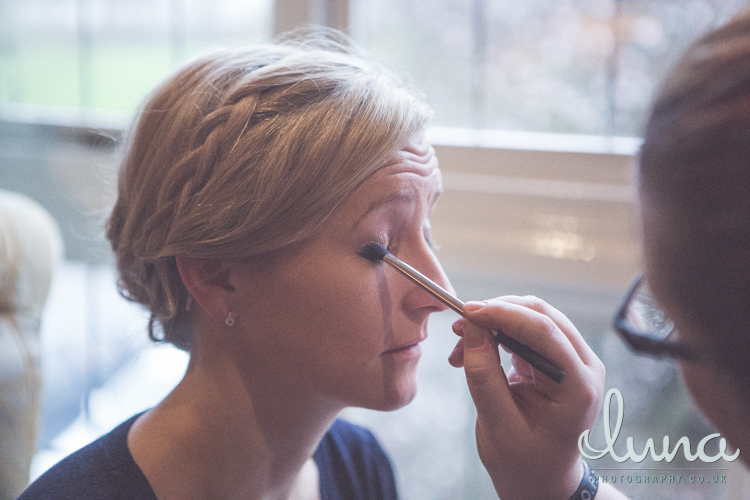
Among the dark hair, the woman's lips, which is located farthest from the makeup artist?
the woman's lips

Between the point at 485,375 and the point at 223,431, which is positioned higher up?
the point at 485,375

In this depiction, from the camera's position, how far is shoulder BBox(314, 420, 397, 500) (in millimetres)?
854

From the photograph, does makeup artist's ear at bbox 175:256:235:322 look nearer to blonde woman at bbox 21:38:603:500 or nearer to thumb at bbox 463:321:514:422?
blonde woman at bbox 21:38:603:500

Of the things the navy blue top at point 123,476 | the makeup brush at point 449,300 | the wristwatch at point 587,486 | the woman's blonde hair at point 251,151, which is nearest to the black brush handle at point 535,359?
the makeup brush at point 449,300

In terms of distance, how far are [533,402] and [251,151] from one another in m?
0.36

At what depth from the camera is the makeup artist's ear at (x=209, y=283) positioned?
0.67 meters

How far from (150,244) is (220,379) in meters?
0.17

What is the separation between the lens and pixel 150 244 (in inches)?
27.0

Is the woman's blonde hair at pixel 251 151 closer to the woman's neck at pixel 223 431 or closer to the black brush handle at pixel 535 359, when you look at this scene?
the woman's neck at pixel 223 431

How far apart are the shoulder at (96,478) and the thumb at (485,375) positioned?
0.38 m

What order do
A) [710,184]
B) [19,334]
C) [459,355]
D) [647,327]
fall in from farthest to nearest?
[19,334] < [459,355] < [647,327] < [710,184]

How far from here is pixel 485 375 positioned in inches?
21.0

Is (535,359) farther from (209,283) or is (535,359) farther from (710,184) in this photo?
(209,283)

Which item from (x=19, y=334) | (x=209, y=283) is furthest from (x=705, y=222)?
(x=19, y=334)
